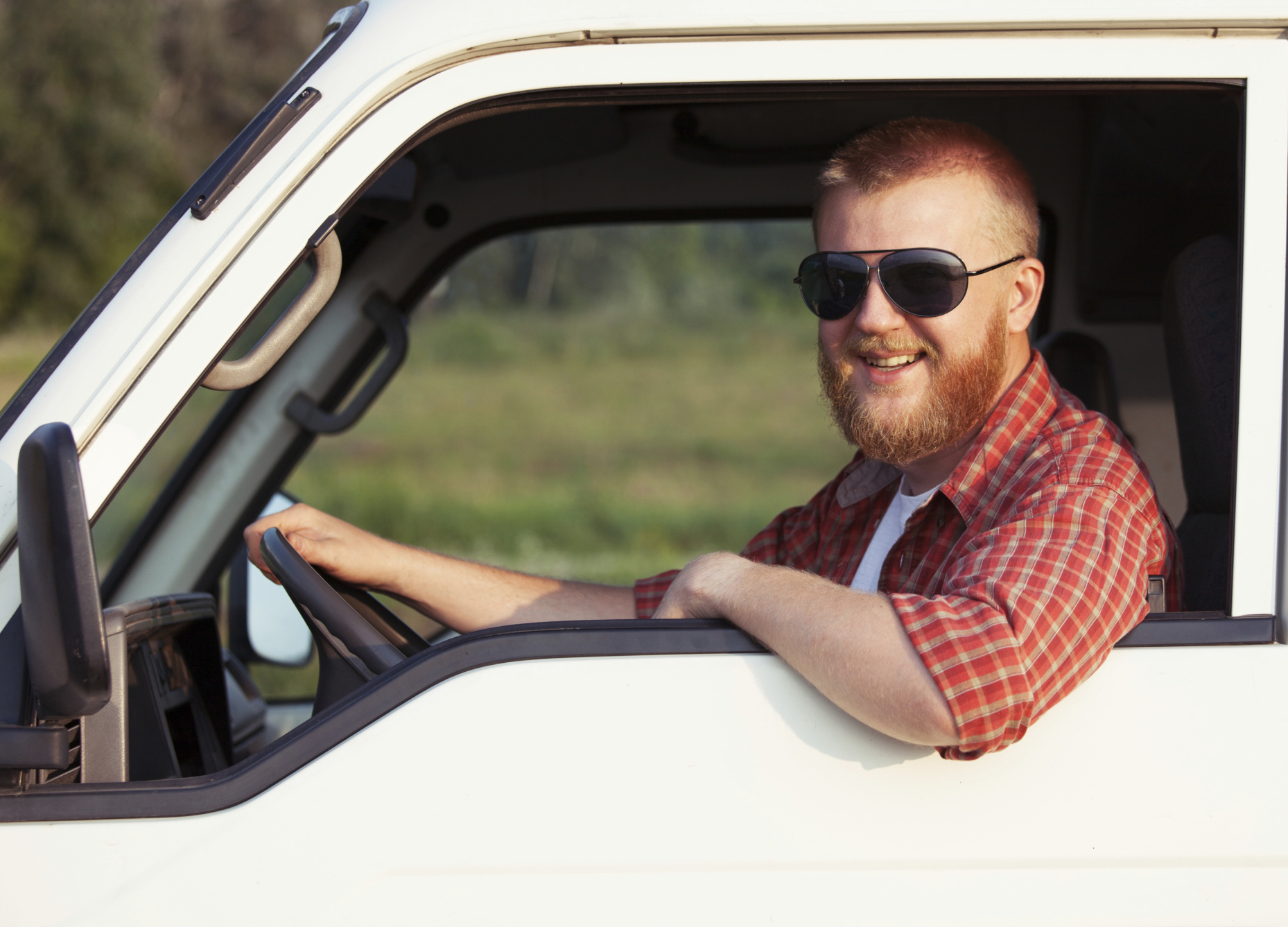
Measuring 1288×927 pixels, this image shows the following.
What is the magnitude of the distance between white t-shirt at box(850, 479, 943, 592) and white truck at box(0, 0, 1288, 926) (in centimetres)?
48

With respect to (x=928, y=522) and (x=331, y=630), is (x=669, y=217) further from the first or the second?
(x=331, y=630)

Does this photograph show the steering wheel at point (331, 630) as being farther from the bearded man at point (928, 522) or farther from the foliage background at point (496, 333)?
the foliage background at point (496, 333)

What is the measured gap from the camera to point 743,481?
13945 millimetres

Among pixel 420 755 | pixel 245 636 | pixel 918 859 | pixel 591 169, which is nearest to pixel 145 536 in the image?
pixel 245 636

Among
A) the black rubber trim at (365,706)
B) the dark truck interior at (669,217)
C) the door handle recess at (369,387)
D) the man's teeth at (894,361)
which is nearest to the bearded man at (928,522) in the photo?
the man's teeth at (894,361)

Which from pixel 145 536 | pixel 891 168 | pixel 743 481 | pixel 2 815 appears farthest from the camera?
pixel 743 481

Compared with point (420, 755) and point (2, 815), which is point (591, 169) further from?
point (2, 815)

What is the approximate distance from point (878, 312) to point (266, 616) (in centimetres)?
159

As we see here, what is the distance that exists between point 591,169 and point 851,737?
163cm

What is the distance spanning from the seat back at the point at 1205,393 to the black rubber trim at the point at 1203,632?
29 cm

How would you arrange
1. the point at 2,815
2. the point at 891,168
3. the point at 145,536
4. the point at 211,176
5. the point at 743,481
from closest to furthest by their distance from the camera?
the point at 2,815, the point at 211,176, the point at 891,168, the point at 145,536, the point at 743,481

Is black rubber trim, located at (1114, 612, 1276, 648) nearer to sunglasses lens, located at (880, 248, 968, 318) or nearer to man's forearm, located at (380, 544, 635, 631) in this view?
sunglasses lens, located at (880, 248, 968, 318)

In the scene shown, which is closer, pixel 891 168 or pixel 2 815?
pixel 2 815

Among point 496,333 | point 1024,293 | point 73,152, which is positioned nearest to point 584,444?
point 496,333
